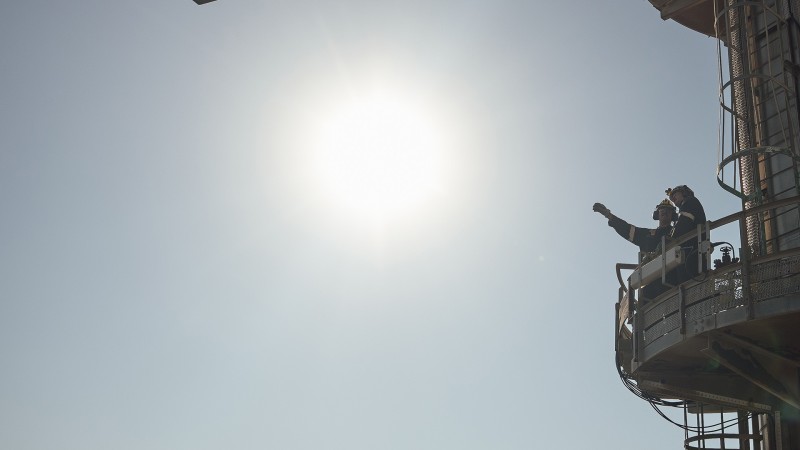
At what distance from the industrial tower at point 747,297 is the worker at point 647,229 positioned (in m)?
0.52

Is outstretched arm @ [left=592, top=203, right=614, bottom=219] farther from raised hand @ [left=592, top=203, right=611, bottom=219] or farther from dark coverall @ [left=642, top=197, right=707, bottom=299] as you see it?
dark coverall @ [left=642, top=197, right=707, bottom=299]

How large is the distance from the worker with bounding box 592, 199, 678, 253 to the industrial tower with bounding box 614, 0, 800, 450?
0.52m

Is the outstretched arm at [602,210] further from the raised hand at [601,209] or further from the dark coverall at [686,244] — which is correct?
the dark coverall at [686,244]

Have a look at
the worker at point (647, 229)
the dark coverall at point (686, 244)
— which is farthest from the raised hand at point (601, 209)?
the dark coverall at point (686, 244)

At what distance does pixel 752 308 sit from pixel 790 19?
25.0 feet

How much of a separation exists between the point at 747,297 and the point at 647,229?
4.29 metres

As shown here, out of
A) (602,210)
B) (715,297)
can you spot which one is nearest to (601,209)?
(602,210)

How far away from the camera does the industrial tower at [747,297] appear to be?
1280cm

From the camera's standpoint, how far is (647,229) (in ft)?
55.1

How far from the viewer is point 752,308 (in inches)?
494

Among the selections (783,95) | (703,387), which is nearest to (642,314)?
(703,387)

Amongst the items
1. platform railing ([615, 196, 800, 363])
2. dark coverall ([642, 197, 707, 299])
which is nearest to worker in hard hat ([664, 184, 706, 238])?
dark coverall ([642, 197, 707, 299])

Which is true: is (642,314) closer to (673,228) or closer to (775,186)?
(673,228)

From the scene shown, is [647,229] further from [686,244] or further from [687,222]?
[686,244]
